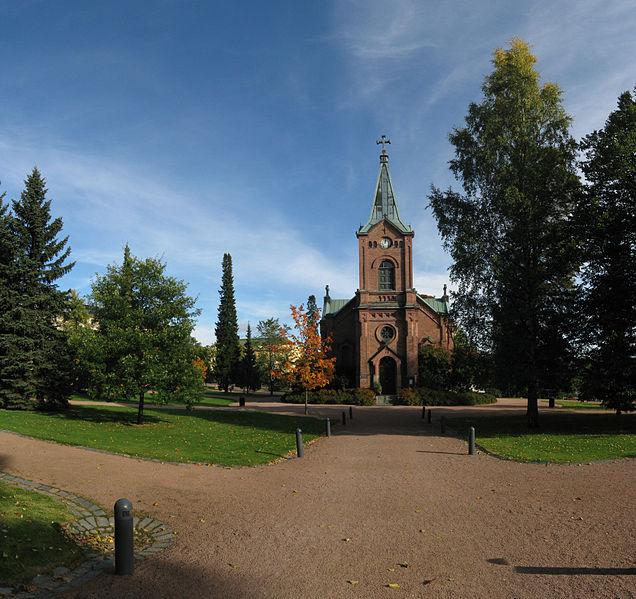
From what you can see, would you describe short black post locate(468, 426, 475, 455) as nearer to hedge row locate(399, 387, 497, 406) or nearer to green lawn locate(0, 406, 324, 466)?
green lawn locate(0, 406, 324, 466)

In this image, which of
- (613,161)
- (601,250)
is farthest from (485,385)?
(613,161)

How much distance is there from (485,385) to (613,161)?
11579 mm

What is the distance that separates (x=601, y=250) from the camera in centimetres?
1853

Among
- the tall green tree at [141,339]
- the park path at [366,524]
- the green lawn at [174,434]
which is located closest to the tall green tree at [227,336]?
the green lawn at [174,434]

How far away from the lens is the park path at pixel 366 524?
5.33 meters

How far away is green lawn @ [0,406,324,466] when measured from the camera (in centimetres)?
1371

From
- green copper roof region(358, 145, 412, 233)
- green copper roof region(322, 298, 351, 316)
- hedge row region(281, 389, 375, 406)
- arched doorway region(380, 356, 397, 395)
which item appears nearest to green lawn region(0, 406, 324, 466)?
hedge row region(281, 389, 375, 406)

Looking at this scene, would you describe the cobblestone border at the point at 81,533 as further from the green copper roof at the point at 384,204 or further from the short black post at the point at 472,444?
the green copper roof at the point at 384,204

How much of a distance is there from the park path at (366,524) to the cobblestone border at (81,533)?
0.23m

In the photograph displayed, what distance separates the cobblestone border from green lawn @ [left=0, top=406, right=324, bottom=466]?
14.1 feet

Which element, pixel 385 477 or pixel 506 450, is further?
pixel 506 450

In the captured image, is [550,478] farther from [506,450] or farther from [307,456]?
[307,456]

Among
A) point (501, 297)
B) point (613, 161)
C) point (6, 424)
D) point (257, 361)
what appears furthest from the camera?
point (257, 361)

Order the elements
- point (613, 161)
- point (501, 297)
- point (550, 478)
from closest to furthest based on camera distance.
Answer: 1. point (550, 478)
2. point (613, 161)
3. point (501, 297)
